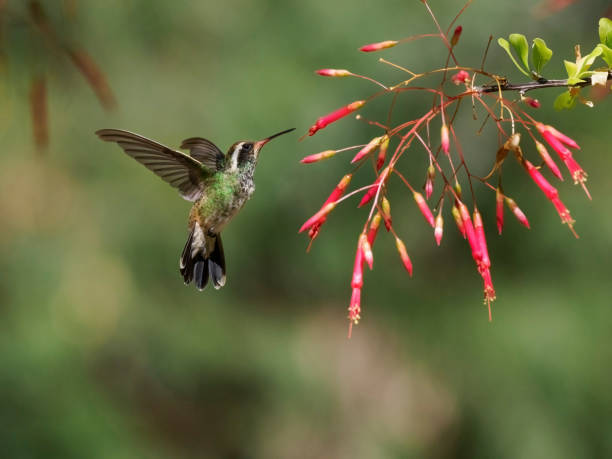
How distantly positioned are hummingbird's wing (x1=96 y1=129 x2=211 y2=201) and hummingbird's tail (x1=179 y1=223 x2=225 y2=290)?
86mm

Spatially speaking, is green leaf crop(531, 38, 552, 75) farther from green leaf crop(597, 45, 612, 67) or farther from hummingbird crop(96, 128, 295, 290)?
hummingbird crop(96, 128, 295, 290)

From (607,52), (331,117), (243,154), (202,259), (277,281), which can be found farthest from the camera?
(277,281)

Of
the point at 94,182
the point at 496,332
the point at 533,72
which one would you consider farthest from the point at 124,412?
the point at 533,72

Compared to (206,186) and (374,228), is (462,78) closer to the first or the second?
(374,228)

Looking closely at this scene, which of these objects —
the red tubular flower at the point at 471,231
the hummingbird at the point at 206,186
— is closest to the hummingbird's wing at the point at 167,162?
the hummingbird at the point at 206,186

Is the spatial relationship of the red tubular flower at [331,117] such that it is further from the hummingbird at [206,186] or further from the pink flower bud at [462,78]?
the hummingbird at [206,186]

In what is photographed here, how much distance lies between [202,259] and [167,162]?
0.19 m

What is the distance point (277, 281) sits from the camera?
534cm

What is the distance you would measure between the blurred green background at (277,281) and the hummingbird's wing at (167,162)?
8.16 ft

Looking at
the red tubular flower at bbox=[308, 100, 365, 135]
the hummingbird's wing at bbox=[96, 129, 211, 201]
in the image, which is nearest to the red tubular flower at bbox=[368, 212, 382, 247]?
the red tubular flower at bbox=[308, 100, 365, 135]

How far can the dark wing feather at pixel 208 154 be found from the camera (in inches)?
55.1

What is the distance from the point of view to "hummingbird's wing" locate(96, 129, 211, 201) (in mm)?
1171

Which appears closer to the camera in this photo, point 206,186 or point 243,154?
point 243,154

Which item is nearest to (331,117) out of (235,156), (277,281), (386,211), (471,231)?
(386,211)
